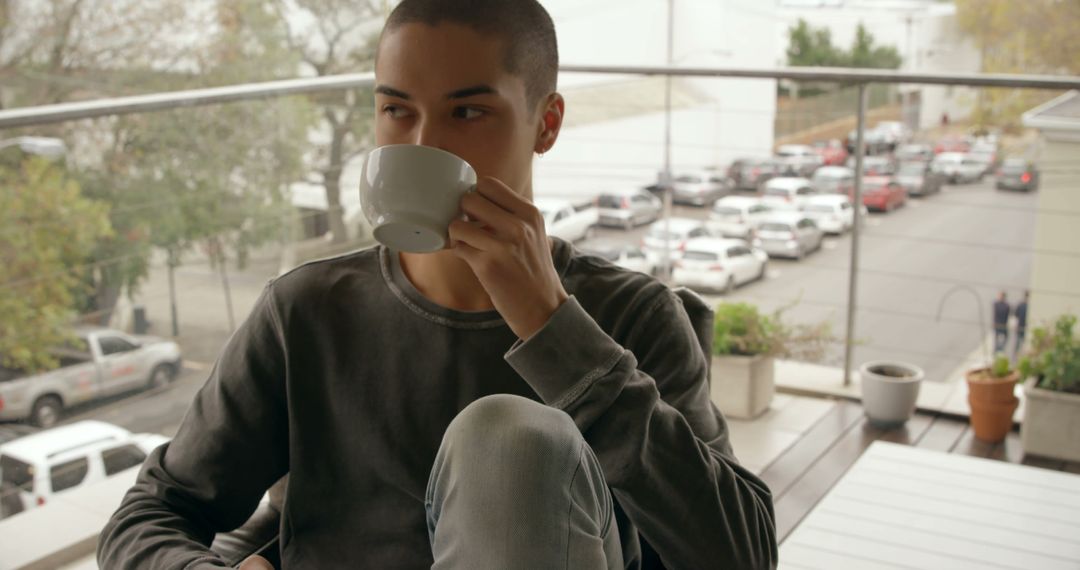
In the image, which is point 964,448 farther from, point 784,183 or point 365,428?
point 784,183

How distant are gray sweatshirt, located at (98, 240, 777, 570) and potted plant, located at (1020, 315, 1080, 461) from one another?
6.51 feet

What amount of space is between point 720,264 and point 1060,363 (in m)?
3.80

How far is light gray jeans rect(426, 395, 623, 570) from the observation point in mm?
792

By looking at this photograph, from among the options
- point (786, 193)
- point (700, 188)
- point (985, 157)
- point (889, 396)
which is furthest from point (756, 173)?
point (889, 396)

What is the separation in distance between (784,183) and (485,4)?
6730mm

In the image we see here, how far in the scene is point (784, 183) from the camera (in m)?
7.50

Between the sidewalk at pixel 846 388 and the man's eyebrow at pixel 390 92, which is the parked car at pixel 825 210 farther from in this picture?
the man's eyebrow at pixel 390 92

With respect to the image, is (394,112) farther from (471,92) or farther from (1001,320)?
(1001,320)

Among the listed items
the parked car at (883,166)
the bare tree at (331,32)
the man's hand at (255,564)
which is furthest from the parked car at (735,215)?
the man's hand at (255,564)

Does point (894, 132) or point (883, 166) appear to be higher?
point (894, 132)

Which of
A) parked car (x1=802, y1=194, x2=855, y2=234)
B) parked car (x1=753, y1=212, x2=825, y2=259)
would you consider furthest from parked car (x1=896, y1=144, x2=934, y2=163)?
parked car (x1=802, y1=194, x2=855, y2=234)

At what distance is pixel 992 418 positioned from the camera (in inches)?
112

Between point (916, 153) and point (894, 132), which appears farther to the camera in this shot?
point (916, 153)

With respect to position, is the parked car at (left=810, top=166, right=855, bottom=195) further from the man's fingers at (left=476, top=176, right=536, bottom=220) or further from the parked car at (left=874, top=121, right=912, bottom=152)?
the man's fingers at (left=476, top=176, right=536, bottom=220)
